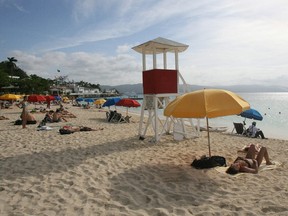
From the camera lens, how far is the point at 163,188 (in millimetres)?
5051

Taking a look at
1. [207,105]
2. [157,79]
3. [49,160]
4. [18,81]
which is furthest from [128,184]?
[18,81]

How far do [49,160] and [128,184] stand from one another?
2.75 metres

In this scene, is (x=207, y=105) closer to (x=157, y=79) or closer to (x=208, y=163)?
(x=208, y=163)

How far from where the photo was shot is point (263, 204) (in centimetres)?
420

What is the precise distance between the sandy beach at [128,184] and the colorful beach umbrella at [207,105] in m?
1.32

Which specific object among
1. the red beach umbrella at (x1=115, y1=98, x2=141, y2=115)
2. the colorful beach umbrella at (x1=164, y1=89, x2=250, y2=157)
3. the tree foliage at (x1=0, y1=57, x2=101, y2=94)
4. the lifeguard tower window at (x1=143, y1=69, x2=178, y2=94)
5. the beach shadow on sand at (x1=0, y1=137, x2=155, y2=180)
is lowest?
the beach shadow on sand at (x1=0, y1=137, x2=155, y2=180)

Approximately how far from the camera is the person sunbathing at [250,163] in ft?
19.2

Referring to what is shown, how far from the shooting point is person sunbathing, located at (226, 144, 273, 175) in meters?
5.85

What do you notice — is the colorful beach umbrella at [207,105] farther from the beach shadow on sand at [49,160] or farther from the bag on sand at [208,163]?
the beach shadow on sand at [49,160]

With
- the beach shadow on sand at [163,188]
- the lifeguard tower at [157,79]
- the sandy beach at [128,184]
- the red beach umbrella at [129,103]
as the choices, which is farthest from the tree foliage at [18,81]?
the beach shadow on sand at [163,188]

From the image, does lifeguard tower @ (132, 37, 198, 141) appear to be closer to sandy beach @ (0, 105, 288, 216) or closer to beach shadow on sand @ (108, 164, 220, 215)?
sandy beach @ (0, 105, 288, 216)

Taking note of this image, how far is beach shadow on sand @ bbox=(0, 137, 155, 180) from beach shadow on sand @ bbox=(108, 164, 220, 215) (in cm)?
165

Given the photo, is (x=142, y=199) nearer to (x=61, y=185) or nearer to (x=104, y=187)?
(x=104, y=187)

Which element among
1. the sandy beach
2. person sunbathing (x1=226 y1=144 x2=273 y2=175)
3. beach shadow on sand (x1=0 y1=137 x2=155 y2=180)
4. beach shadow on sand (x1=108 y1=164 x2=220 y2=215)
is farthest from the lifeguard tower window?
person sunbathing (x1=226 y1=144 x2=273 y2=175)
